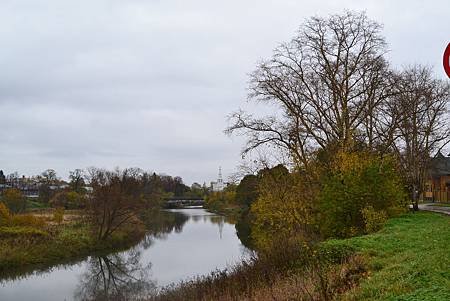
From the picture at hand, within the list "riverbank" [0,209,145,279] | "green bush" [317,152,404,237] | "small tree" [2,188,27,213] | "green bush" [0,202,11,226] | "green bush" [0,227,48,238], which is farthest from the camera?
"small tree" [2,188,27,213]

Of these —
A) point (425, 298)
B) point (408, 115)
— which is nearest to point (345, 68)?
point (408, 115)

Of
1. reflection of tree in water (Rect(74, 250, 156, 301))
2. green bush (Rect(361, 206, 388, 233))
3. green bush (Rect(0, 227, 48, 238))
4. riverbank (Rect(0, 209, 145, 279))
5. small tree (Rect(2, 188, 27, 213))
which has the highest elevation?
small tree (Rect(2, 188, 27, 213))

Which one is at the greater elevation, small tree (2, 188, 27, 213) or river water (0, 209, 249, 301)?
small tree (2, 188, 27, 213)

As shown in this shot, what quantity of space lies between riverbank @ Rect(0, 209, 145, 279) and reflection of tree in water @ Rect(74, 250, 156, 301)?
2548mm

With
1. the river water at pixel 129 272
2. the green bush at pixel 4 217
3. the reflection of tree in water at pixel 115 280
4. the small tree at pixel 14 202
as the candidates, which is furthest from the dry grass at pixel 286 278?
the small tree at pixel 14 202

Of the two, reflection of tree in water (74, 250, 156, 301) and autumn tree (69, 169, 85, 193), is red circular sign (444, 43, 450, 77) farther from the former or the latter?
autumn tree (69, 169, 85, 193)

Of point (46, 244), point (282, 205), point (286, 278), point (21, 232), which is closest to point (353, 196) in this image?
point (282, 205)

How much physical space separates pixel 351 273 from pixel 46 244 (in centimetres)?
3089

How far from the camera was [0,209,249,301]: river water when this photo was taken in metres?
24.4

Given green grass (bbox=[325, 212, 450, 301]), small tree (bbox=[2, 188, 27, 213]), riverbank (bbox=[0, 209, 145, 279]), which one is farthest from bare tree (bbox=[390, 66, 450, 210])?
small tree (bbox=[2, 188, 27, 213])

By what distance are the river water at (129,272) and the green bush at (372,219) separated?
197 inches

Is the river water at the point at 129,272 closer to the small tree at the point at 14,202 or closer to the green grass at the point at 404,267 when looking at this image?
the green grass at the point at 404,267

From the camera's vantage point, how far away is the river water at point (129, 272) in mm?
24391

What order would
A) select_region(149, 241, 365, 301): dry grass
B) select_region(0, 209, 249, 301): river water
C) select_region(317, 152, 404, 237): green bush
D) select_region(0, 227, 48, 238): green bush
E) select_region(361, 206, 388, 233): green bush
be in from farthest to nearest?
select_region(0, 227, 48, 238): green bush → select_region(0, 209, 249, 301): river water → select_region(317, 152, 404, 237): green bush → select_region(361, 206, 388, 233): green bush → select_region(149, 241, 365, 301): dry grass
